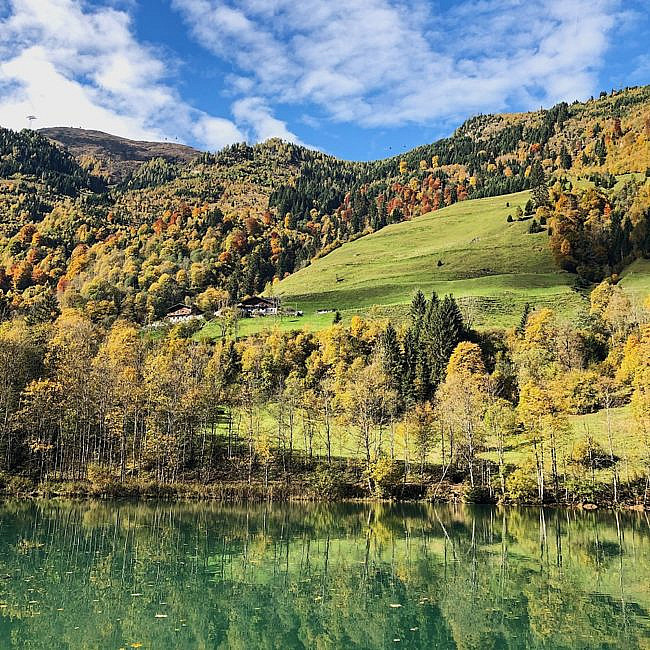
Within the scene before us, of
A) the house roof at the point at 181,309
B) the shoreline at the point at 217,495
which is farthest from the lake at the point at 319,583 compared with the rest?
the house roof at the point at 181,309

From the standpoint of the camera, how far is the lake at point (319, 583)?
68.2ft

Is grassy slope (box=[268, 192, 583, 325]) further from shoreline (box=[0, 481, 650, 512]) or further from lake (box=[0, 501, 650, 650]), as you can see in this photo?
lake (box=[0, 501, 650, 650])

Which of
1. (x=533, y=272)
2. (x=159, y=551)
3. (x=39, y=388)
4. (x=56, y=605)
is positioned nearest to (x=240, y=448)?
(x=39, y=388)

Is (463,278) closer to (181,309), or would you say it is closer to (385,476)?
(181,309)

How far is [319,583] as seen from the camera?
28516mm

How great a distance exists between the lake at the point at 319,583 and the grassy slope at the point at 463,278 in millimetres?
85500

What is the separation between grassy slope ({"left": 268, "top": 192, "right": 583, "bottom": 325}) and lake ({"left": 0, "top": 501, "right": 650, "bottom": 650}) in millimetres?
85500

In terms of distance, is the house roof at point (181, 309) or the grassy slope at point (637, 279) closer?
the grassy slope at point (637, 279)

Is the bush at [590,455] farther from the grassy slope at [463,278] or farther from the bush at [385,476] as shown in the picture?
the grassy slope at [463,278]

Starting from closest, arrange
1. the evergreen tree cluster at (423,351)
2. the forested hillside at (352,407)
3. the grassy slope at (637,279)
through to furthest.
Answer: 1. the forested hillside at (352,407)
2. the evergreen tree cluster at (423,351)
3. the grassy slope at (637,279)

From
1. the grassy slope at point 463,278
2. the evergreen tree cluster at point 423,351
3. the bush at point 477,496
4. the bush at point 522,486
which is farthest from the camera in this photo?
the grassy slope at point 463,278

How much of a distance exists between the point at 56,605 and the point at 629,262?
158 m

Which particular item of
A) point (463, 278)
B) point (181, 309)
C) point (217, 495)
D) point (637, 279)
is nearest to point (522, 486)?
point (217, 495)

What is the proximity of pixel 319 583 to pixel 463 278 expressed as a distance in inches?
5386
